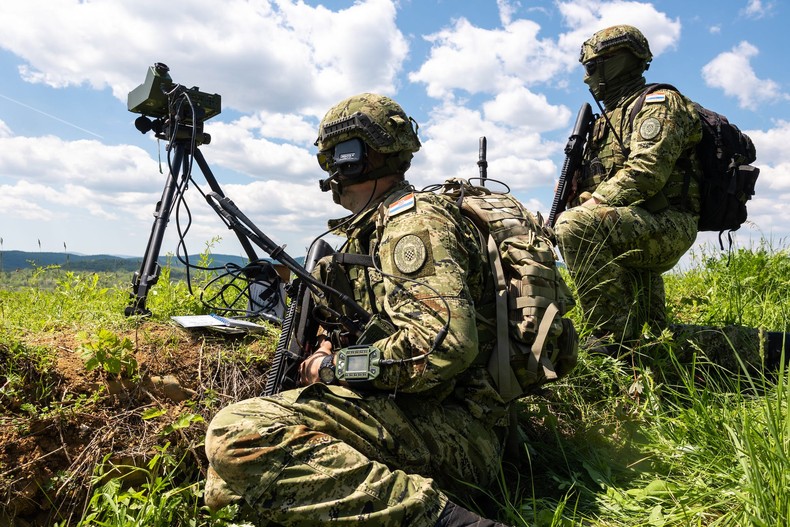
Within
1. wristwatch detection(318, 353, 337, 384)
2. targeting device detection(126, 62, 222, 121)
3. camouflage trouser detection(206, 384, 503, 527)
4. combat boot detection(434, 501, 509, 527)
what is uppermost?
targeting device detection(126, 62, 222, 121)

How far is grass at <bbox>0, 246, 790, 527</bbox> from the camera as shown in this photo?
239cm

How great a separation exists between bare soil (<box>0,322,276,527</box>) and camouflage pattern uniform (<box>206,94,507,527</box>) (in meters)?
0.59

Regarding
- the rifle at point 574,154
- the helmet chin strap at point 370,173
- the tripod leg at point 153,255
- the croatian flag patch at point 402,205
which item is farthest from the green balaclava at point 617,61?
the tripod leg at point 153,255

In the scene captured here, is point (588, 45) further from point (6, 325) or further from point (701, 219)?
point (6, 325)

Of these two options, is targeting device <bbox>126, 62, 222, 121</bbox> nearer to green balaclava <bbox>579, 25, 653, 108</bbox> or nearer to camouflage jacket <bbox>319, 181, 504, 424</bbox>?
camouflage jacket <bbox>319, 181, 504, 424</bbox>

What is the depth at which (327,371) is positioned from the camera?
264 centimetres

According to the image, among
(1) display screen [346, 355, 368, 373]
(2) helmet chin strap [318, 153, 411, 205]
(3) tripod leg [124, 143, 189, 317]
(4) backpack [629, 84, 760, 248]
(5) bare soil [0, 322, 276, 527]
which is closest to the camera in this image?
(1) display screen [346, 355, 368, 373]

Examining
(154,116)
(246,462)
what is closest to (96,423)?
(246,462)

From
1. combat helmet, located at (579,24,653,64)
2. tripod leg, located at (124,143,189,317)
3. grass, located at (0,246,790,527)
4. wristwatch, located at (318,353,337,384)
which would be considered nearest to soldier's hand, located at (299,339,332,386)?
wristwatch, located at (318,353,337,384)

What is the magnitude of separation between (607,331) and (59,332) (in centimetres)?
368

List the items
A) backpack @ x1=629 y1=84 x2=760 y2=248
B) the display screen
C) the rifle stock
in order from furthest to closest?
backpack @ x1=629 y1=84 x2=760 y2=248, the rifle stock, the display screen

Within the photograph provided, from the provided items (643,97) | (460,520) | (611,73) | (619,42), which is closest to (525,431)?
(460,520)

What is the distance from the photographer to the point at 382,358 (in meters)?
2.50

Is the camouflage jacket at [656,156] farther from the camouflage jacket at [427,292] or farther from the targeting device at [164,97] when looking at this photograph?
the targeting device at [164,97]
